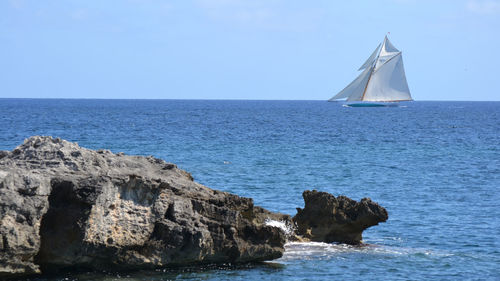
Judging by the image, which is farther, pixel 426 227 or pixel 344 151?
pixel 344 151

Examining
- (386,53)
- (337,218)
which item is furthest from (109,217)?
(386,53)

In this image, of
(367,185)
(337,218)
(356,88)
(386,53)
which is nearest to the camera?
(337,218)

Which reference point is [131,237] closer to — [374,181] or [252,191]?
[252,191]

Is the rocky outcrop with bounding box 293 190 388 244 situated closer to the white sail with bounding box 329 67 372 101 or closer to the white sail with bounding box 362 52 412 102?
the white sail with bounding box 329 67 372 101

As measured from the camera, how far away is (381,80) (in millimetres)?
131375

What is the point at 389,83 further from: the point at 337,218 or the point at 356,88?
the point at 337,218

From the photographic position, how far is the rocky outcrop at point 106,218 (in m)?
13.0

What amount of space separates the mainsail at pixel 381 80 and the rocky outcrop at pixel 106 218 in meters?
115

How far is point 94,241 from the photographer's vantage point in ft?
44.2

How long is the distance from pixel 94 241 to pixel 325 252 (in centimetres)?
631

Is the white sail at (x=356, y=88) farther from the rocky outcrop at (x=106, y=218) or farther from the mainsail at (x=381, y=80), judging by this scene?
the rocky outcrop at (x=106, y=218)

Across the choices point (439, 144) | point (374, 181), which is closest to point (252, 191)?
point (374, 181)

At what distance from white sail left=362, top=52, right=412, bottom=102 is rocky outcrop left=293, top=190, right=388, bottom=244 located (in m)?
112

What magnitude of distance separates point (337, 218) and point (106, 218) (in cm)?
701
